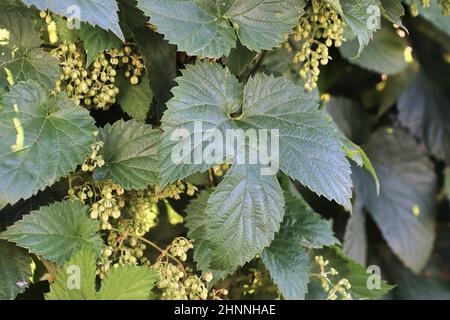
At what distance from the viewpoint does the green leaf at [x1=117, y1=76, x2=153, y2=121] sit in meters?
1.28

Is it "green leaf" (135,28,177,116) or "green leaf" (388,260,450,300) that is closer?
"green leaf" (135,28,177,116)

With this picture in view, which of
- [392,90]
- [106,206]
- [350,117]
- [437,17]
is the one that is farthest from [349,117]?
[106,206]

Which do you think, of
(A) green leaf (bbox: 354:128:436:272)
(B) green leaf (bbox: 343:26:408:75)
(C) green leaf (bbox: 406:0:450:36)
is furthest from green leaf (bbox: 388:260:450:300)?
(C) green leaf (bbox: 406:0:450:36)

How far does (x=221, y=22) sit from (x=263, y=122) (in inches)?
7.7

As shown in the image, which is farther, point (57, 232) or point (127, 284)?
point (57, 232)

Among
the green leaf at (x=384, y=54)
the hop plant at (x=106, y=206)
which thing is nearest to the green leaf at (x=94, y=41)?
the hop plant at (x=106, y=206)

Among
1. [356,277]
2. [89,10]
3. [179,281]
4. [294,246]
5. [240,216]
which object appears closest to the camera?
[89,10]

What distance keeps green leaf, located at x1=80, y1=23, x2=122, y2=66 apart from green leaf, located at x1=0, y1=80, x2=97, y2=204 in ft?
0.29

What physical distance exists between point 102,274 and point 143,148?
237 millimetres

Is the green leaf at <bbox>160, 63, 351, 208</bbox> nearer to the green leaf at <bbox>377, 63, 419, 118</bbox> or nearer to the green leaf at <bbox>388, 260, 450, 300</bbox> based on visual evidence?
the green leaf at <bbox>377, 63, 419, 118</bbox>

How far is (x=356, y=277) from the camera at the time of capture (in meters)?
1.49

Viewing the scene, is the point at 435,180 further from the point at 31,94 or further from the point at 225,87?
the point at 31,94

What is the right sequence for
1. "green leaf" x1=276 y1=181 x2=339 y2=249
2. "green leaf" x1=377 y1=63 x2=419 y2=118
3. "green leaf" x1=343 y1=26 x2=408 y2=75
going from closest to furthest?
1. "green leaf" x1=276 y1=181 x2=339 y2=249
2. "green leaf" x1=343 y1=26 x2=408 y2=75
3. "green leaf" x1=377 y1=63 x2=419 y2=118

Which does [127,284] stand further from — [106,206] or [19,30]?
[19,30]
